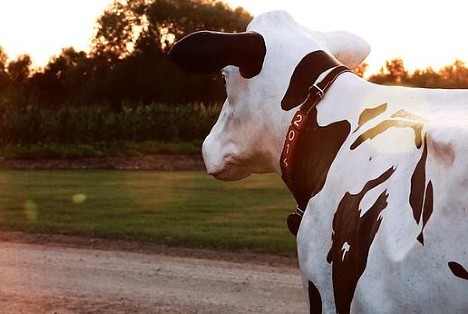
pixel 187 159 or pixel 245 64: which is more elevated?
pixel 245 64

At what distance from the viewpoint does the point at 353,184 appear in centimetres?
228

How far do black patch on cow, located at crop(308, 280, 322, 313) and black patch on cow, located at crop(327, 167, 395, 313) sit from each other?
0.42 feet

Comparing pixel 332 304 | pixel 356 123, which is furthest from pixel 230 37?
pixel 332 304

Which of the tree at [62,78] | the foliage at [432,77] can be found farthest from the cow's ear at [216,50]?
the tree at [62,78]

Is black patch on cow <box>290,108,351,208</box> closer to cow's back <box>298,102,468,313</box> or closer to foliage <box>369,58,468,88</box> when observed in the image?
cow's back <box>298,102,468,313</box>

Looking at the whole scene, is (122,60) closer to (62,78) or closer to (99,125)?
(62,78)

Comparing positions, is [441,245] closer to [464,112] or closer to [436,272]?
[436,272]

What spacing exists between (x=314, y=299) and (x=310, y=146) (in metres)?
0.44

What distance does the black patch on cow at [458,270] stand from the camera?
1.80m

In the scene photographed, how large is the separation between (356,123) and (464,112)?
36cm

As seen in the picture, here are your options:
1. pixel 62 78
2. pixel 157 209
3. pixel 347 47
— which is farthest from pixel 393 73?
pixel 347 47

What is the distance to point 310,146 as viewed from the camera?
2607 millimetres

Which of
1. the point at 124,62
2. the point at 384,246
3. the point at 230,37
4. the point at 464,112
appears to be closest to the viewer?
the point at 384,246

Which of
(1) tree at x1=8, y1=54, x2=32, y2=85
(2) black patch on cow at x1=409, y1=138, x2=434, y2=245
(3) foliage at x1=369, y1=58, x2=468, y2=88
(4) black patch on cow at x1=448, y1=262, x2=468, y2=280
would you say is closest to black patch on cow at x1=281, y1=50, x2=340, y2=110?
(2) black patch on cow at x1=409, y1=138, x2=434, y2=245
